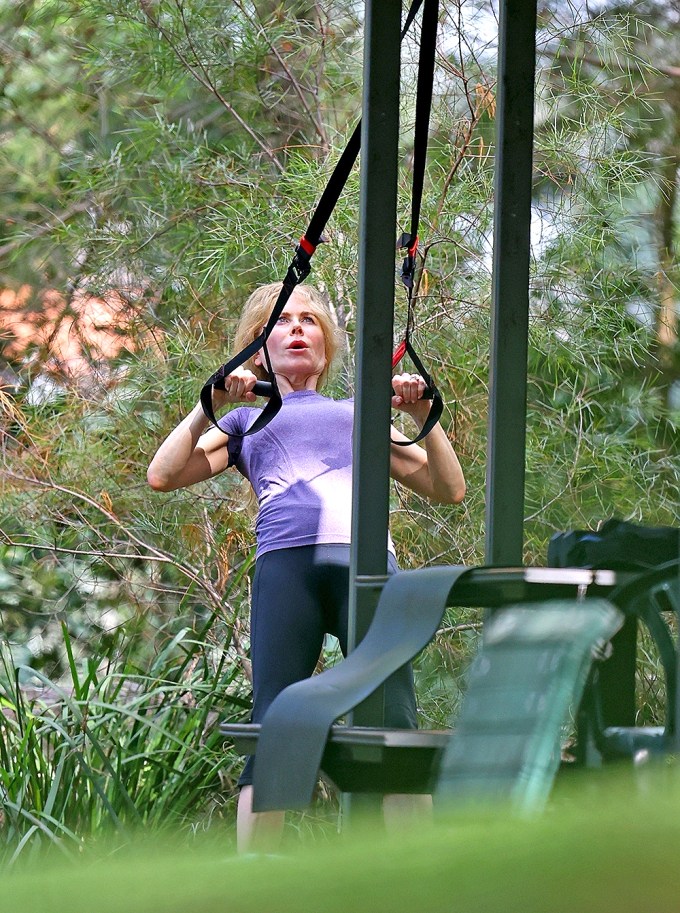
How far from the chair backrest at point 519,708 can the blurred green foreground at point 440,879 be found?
602mm

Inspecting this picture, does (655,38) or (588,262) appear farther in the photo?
(655,38)

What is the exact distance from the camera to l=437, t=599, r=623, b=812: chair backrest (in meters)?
0.85

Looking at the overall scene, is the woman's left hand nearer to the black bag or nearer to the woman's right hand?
the woman's right hand

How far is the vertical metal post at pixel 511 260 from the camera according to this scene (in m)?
1.72

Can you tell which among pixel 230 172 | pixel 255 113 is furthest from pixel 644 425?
pixel 255 113

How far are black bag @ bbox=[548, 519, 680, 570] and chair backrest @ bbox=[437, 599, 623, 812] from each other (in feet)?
1.09

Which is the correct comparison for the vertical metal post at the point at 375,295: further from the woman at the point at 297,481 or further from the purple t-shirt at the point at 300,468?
the purple t-shirt at the point at 300,468

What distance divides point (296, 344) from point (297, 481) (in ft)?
1.16

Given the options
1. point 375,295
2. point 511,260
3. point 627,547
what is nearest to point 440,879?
point 627,547

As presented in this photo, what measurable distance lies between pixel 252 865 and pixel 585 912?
7 centimetres

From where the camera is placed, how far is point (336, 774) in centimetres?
114

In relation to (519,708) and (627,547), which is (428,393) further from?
(519,708)

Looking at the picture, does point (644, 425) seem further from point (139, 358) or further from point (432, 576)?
point (432, 576)

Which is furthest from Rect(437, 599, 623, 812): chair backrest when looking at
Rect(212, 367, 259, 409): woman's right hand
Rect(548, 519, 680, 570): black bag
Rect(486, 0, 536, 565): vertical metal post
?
Rect(212, 367, 259, 409): woman's right hand
